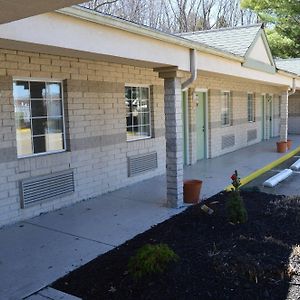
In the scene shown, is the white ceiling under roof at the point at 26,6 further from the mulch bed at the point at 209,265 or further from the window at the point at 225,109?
the window at the point at 225,109

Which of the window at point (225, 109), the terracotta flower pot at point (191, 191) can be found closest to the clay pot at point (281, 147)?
the window at point (225, 109)

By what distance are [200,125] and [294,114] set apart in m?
13.2

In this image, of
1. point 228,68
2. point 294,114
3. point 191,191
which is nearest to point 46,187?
point 191,191

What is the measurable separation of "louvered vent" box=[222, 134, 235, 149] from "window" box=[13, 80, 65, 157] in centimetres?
801

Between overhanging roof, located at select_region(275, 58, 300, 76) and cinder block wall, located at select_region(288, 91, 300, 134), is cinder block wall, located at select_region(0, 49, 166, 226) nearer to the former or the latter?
overhanging roof, located at select_region(275, 58, 300, 76)

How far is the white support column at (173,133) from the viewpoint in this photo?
7168 millimetres

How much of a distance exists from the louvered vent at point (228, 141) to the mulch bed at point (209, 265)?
7.98 metres

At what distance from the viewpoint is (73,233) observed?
5.95 metres

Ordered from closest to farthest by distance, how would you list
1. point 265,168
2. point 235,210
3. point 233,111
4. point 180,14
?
point 235,210 → point 265,168 → point 233,111 → point 180,14

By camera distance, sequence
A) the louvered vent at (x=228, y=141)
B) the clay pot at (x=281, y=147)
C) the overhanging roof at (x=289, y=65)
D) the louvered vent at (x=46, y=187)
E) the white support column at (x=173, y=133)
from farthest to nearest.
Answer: the overhanging roof at (x=289, y=65), the clay pot at (x=281, y=147), the louvered vent at (x=228, y=141), the white support column at (x=173, y=133), the louvered vent at (x=46, y=187)

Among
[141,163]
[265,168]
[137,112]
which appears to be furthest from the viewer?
[265,168]

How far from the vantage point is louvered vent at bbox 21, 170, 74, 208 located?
669 centimetres

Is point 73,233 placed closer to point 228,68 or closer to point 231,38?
point 228,68

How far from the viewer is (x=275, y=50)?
28219 mm
